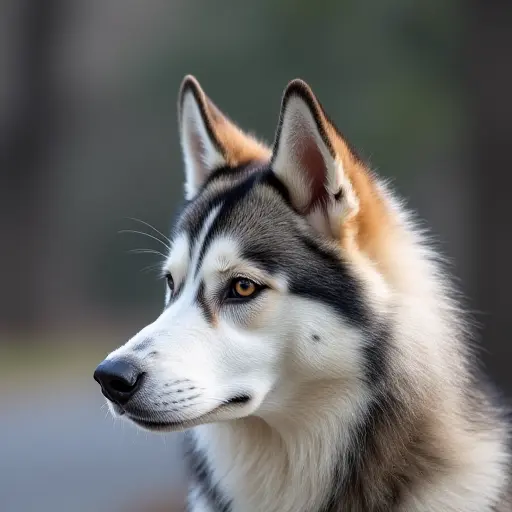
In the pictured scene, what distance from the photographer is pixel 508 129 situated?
7.04m

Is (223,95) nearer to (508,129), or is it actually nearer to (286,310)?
(508,129)

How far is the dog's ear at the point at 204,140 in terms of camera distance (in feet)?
13.3

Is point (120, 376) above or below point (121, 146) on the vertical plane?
below

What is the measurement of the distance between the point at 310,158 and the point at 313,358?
75 cm

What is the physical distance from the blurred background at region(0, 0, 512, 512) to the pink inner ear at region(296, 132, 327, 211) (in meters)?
4.76

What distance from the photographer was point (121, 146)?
55.4 feet

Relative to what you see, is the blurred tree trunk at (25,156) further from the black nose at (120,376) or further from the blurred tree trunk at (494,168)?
the black nose at (120,376)

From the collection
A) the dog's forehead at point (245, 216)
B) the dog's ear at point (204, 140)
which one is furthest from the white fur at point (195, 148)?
the dog's forehead at point (245, 216)

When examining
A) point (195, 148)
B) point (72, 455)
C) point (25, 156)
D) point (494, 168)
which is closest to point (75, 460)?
point (72, 455)

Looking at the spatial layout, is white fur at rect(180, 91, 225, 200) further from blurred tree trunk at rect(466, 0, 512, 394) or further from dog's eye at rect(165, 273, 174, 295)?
blurred tree trunk at rect(466, 0, 512, 394)

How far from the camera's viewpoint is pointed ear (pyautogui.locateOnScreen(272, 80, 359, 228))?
3332 millimetres

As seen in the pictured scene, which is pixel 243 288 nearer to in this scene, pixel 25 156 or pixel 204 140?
pixel 204 140

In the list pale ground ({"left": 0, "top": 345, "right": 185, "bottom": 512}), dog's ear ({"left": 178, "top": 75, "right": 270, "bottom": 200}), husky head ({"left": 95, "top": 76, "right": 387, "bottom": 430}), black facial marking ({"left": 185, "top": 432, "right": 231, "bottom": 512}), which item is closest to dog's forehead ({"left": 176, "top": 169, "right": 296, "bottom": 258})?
husky head ({"left": 95, "top": 76, "right": 387, "bottom": 430})

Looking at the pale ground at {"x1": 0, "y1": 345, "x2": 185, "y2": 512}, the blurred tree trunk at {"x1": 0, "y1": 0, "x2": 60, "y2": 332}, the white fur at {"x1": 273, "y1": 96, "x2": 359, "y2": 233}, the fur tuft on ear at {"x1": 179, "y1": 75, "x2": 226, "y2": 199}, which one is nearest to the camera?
the white fur at {"x1": 273, "y1": 96, "x2": 359, "y2": 233}
